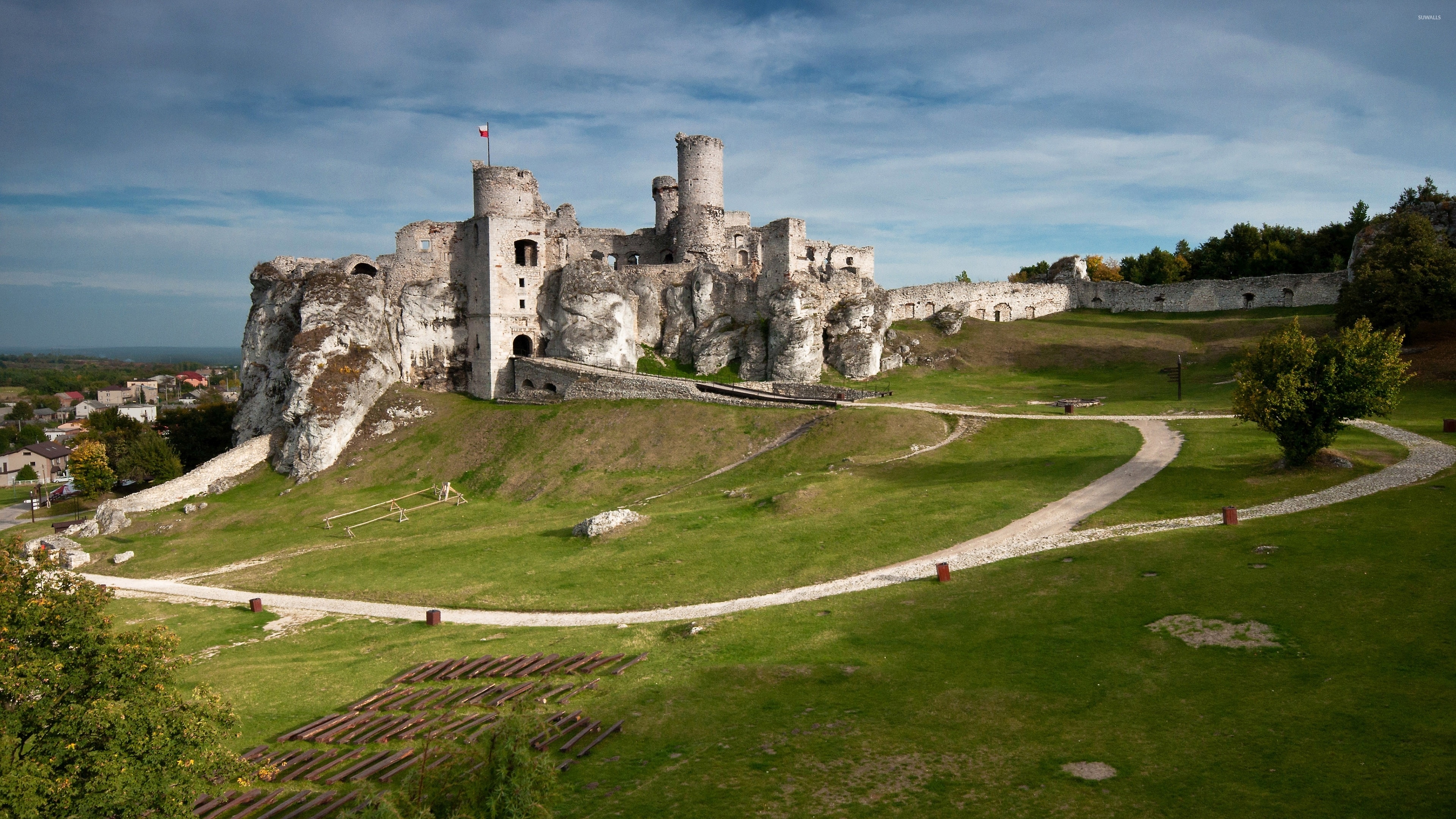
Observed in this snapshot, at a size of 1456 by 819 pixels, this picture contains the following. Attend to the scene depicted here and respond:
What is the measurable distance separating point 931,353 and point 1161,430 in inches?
990

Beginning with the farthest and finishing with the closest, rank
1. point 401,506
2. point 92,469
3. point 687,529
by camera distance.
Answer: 1. point 92,469
2. point 401,506
3. point 687,529

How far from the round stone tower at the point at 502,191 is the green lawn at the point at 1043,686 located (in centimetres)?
4484

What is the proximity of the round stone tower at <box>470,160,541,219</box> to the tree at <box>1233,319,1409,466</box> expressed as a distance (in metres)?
51.9

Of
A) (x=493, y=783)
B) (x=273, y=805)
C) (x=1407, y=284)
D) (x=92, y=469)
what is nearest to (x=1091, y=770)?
(x=493, y=783)

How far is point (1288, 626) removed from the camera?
64.4 feet

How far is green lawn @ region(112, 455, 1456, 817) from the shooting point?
14.6 metres

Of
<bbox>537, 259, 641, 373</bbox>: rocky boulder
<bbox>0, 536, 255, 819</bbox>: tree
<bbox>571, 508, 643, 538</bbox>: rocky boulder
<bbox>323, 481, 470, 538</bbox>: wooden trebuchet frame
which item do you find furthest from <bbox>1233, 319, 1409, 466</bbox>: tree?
<bbox>537, 259, 641, 373</bbox>: rocky boulder

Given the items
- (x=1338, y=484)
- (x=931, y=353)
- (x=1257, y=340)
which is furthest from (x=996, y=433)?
(x=1257, y=340)

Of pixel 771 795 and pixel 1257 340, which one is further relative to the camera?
pixel 1257 340

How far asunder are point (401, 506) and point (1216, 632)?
41.3m

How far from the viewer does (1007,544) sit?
93.7 ft

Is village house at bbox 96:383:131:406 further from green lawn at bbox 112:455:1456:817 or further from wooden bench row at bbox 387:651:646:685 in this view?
wooden bench row at bbox 387:651:646:685

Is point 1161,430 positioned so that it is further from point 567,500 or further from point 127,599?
point 127,599

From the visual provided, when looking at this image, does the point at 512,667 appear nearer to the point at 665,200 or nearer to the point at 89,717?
the point at 89,717
